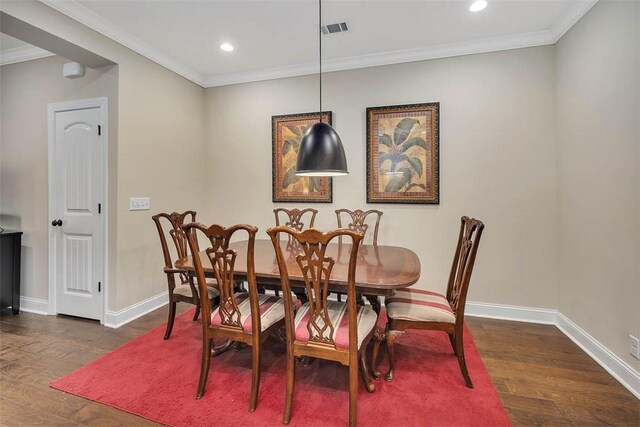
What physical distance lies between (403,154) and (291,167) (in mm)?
1310

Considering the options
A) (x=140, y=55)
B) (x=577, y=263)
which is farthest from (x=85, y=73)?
(x=577, y=263)

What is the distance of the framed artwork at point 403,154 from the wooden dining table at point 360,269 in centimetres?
91

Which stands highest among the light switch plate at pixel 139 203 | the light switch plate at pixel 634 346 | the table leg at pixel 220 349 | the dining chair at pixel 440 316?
the light switch plate at pixel 139 203

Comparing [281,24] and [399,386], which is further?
[281,24]

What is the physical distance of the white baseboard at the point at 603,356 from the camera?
195 centimetres

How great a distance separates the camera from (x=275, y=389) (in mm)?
1947

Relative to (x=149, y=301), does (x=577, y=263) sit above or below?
above

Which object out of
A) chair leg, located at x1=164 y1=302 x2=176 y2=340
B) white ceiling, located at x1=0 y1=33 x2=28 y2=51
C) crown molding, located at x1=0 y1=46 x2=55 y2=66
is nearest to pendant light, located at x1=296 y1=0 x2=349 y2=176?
chair leg, located at x1=164 y1=302 x2=176 y2=340

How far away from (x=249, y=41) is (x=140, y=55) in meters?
1.12

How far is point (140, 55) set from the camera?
10.3 feet

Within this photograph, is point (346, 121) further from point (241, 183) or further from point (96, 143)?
point (96, 143)

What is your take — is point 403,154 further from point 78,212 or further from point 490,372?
point 78,212

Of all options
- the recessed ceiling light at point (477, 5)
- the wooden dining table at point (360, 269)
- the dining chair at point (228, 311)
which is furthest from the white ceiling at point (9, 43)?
the recessed ceiling light at point (477, 5)

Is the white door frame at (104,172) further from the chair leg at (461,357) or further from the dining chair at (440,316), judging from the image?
the chair leg at (461,357)
